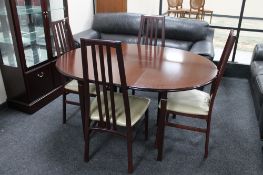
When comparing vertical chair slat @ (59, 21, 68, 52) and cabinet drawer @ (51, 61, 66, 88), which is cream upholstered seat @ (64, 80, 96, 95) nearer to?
vertical chair slat @ (59, 21, 68, 52)

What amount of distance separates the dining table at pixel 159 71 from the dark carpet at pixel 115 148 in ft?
0.74

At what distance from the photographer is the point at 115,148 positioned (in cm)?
204

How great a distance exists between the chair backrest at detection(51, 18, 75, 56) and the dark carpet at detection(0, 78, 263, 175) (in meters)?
0.73

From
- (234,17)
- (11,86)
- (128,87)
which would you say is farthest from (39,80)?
(234,17)

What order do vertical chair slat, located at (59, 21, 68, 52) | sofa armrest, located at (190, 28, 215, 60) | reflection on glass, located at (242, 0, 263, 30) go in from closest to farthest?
vertical chair slat, located at (59, 21, 68, 52) < sofa armrest, located at (190, 28, 215, 60) < reflection on glass, located at (242, 0, 263, 30)

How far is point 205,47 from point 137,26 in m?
1.12

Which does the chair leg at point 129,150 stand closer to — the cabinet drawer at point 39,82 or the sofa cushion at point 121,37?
the cabinet drawer at point 39,82

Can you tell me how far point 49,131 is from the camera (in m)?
2.26

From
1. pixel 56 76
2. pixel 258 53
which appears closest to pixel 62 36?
pixel 56 76

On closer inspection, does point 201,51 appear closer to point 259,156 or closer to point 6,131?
point 259,156

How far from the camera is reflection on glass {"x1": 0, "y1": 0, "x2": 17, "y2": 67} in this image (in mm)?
2248

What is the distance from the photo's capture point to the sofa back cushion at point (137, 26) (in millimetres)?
3234

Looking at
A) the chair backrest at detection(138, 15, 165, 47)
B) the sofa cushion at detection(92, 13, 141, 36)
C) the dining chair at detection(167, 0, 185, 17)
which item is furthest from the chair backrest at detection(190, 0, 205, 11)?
the chair backrest at detection(138, 15, 165, 47)

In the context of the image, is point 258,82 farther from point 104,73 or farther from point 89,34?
point 89,34
